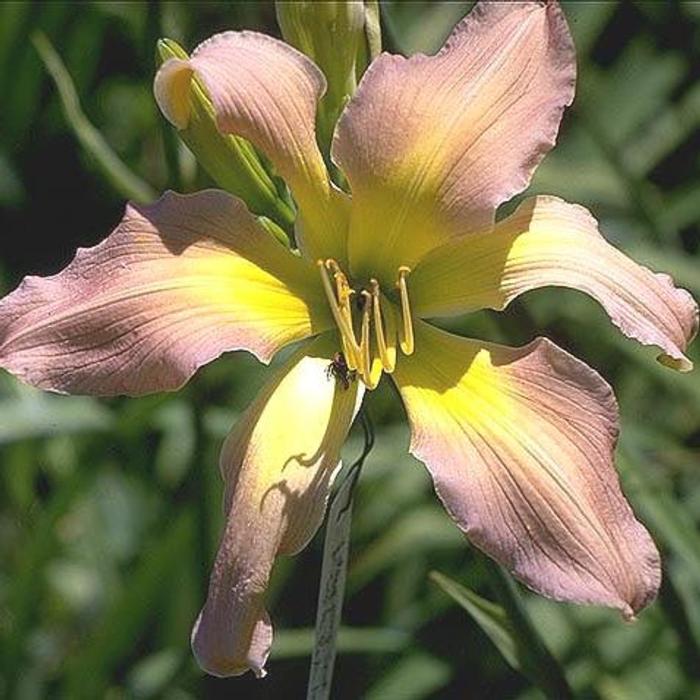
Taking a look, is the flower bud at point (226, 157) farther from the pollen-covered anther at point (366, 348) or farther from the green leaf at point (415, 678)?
the green leaf at point (415, 678)

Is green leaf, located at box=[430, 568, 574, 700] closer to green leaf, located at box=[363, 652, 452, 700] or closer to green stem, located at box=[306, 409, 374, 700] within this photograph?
green stem, located at box=[306, 409, 374, 700]

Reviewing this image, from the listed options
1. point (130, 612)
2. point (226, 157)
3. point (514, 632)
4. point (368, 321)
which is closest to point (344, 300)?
point (368, 321)

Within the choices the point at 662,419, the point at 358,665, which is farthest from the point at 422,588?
the point at 662,419

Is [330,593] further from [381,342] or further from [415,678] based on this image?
[415,678]

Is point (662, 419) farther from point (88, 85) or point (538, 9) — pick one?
point (538, 9)

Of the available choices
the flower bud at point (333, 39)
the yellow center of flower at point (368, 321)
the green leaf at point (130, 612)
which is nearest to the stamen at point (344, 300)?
the yellow center of flower at point (368, 321)
